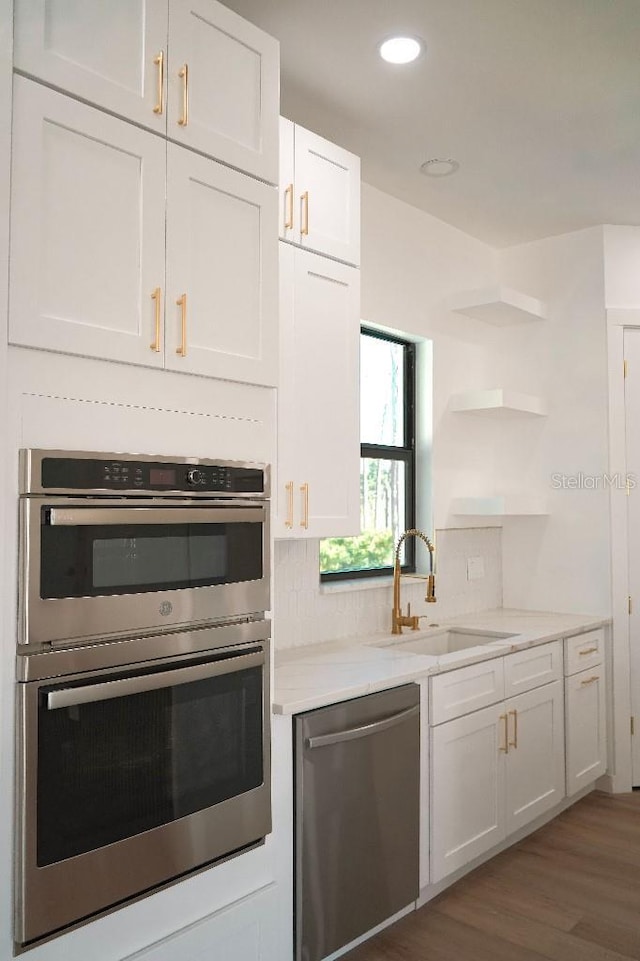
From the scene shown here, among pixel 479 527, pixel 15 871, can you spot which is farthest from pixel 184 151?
pixel 479 527

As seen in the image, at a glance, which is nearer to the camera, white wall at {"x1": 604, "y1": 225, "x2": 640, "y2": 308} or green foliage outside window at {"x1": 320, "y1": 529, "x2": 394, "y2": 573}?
green foliage outside window at {"x1": 320, "y1": 529, "x2": 394, "y2": 573}

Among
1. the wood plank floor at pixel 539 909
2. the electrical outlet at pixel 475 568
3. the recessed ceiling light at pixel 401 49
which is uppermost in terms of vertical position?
the recessed ceiling light at pixel 401 49

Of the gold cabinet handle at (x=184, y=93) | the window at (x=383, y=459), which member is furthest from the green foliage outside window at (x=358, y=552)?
the gold cabinet handle at (x=184, y=93)

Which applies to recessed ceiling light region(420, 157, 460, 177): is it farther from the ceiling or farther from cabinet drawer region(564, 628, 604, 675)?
cabinet drawer region(564, 628, 604, 675)

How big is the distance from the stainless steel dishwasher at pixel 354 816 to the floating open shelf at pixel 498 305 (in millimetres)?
2053

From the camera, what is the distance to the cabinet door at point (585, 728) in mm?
3625

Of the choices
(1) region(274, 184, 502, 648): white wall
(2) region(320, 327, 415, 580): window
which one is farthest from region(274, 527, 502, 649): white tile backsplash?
(2) region(320, 327, 415, 580): window

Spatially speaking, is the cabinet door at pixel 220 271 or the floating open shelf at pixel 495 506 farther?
the floating open shelf at pixel 495 506

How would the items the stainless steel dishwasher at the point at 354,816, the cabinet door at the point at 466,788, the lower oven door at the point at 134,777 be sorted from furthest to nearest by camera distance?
the cabinet door at the point at 466,788 < the stainless steel dishwasher at the point at 354,816 < the lower oven door at the point at 134,777

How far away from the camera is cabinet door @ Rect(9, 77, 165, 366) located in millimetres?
1612

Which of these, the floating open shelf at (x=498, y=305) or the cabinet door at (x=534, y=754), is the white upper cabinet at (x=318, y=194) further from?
the cabinet door at (x=534, y=754)

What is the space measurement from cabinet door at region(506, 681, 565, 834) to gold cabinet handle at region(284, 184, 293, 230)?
2047 mm

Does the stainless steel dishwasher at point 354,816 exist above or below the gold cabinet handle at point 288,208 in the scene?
below

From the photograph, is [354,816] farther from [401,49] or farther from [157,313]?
[401,49]
